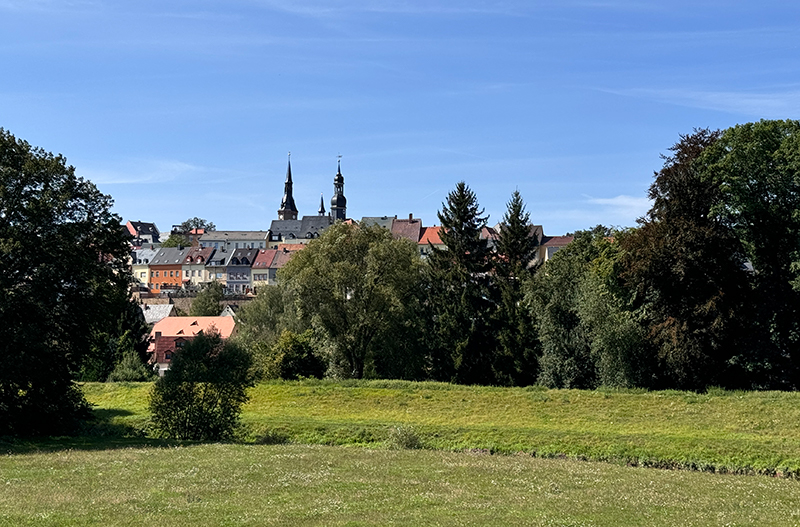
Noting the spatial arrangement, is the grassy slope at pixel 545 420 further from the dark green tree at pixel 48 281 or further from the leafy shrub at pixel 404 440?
the dark green tree at pixel 48 281

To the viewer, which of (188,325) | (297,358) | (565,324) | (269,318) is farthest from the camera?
(188,325)

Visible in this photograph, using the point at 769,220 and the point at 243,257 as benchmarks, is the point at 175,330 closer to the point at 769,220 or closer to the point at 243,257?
the point at 769,220

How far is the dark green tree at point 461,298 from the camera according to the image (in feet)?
204

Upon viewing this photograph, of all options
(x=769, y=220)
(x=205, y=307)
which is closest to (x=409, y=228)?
(x=205, y=307)

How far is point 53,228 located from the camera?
3541cm

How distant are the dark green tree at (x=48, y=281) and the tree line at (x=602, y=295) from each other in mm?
20473

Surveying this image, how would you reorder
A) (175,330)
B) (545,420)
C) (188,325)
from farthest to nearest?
(188,325)
(175,330)
(545,420)

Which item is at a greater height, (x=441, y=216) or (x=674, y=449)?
(x=441, y=216)

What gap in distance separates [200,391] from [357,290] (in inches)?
1059

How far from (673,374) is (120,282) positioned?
31.0 m

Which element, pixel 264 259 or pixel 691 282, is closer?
pixel 691 282

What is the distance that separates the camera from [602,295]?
52.7 meters

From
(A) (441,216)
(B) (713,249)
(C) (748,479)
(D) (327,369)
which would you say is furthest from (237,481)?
(A) (441,216)

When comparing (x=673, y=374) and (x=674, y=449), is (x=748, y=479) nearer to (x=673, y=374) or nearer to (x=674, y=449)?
(x=674, y=449)
